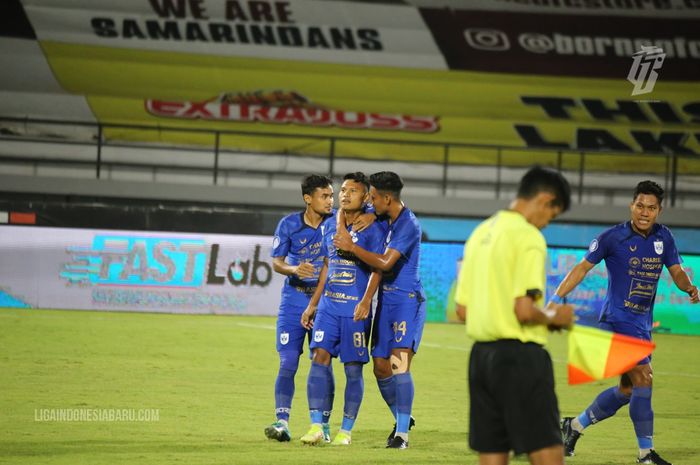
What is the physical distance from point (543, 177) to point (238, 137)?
2203cm

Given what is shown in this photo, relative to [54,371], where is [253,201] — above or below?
above

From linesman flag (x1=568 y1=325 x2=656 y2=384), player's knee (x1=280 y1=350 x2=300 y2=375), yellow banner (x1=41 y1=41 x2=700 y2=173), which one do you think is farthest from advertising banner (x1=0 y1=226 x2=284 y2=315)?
linesman flag (x1=568 y1=325 x2=656 y2=384)

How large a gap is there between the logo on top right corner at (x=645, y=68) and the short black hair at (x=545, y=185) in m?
24.2

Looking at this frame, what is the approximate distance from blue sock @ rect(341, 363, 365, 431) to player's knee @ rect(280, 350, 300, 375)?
→ 19.6 inches

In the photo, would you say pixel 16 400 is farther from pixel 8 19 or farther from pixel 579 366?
pixel 8 19

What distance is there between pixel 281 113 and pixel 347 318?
784 inches

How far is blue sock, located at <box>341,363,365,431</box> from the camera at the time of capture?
28.2 feet

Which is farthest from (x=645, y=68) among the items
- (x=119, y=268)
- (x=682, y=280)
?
(x=682, y=280)

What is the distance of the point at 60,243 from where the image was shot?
20500 mm

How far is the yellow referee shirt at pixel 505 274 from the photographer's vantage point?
5.19 metres

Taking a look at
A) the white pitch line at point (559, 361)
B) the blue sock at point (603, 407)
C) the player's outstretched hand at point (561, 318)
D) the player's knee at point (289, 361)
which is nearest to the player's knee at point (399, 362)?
the player's knee at point (289, 361)

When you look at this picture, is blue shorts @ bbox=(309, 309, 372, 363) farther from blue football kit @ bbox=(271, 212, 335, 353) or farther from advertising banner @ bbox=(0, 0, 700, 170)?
advertising banner @ bbox=(0, 0, 700, 170)

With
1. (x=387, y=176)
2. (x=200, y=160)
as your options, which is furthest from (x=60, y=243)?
(x=387, y=176)

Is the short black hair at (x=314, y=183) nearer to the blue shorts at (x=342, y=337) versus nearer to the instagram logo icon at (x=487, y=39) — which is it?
the blue shorts at (x=342, y=337)
